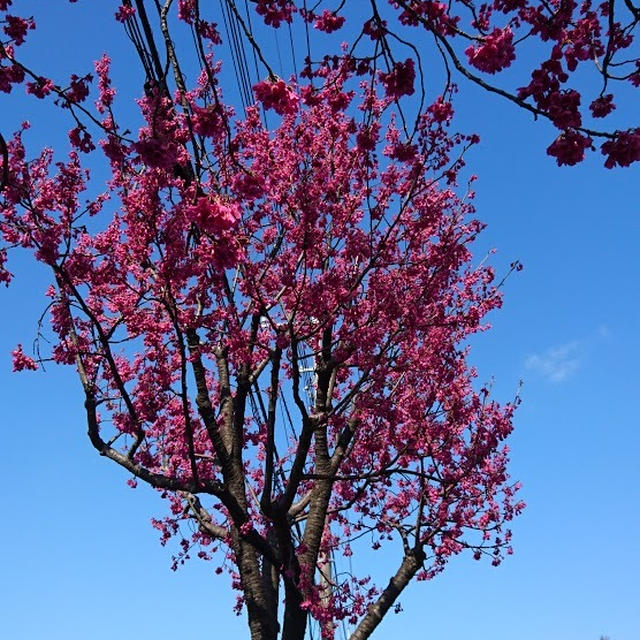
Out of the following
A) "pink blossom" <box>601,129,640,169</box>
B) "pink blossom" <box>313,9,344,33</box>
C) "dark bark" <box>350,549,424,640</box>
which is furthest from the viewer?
"dark bark" <box>350,549,424,640</box>

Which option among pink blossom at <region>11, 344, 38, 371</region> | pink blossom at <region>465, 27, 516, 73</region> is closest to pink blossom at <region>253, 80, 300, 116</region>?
pink blossom at <region>465, 27, 516, 73</region>

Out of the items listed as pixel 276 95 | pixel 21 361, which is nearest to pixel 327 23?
pixel 276 95

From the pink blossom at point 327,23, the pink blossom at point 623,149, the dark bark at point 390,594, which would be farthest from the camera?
the dark bark at point 390,594

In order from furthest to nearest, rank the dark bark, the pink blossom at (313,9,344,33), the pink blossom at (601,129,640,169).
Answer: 1. the dark bark
2. the pink blossom at (313,9,344,33)
3. the pink blossom at (601,129,640,169)

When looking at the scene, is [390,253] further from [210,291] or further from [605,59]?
[605,59]

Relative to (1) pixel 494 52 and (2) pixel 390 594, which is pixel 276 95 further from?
(2) pixel 390 594

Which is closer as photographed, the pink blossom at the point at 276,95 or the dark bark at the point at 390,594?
the pink blossom at the point at 276,95

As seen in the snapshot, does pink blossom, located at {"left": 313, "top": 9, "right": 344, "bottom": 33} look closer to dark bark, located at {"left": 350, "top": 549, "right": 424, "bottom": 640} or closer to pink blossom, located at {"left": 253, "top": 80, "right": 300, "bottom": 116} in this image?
pink blossom, located at {"left": 253, "top": 80, "right": 300, "bottom": 116}

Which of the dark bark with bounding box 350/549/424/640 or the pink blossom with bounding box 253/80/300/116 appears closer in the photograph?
the pink blossom with bounding box 253/80/300/116

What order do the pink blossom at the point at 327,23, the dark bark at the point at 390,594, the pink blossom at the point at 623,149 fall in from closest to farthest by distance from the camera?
the pink blossom at the point at 623,149 < the pink blossom at the point at 327,23 < the dark bark at the point at 390,594

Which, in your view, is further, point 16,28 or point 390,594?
point 390,594

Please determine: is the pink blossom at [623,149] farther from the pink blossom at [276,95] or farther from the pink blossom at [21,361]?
the pink blossom at [21,361]

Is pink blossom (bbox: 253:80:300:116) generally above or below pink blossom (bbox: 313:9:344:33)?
below

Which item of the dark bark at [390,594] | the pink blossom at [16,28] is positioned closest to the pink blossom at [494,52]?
the pink blossom at [16,28]
